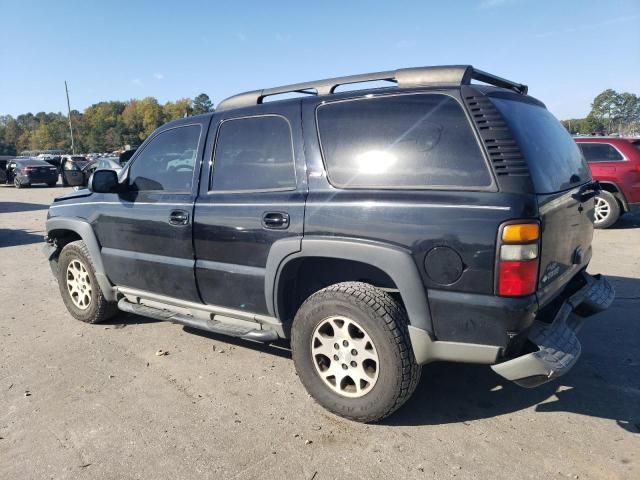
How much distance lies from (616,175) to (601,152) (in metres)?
0.58

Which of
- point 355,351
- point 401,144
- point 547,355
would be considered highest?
point 401,144

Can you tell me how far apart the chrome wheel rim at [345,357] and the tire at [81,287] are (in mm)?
2596

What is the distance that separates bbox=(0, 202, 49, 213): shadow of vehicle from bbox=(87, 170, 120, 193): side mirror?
1278cm

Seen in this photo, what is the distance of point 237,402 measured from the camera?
3316 mm

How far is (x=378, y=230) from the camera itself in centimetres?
279

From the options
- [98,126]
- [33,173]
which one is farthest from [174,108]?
[33,173]

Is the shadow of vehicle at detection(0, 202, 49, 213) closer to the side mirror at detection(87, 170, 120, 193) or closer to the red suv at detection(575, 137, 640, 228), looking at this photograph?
the side mirror at detection(87, 170, 120, 193)

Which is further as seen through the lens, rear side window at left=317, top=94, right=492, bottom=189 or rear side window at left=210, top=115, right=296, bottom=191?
rear side window at left=210, top=115, right=296, bottom=191

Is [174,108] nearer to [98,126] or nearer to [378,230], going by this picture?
[98,126]

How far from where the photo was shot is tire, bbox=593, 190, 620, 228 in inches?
361

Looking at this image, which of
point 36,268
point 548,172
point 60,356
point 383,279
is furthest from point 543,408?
point 36,268

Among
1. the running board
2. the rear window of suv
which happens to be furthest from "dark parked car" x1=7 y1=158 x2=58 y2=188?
the rear window of suv

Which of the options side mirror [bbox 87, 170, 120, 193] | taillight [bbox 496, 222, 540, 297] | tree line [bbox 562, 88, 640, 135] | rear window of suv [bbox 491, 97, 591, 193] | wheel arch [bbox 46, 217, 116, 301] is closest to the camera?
taillight [bbox 496, 222, 540, 297]

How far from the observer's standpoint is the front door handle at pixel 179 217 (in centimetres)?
370
